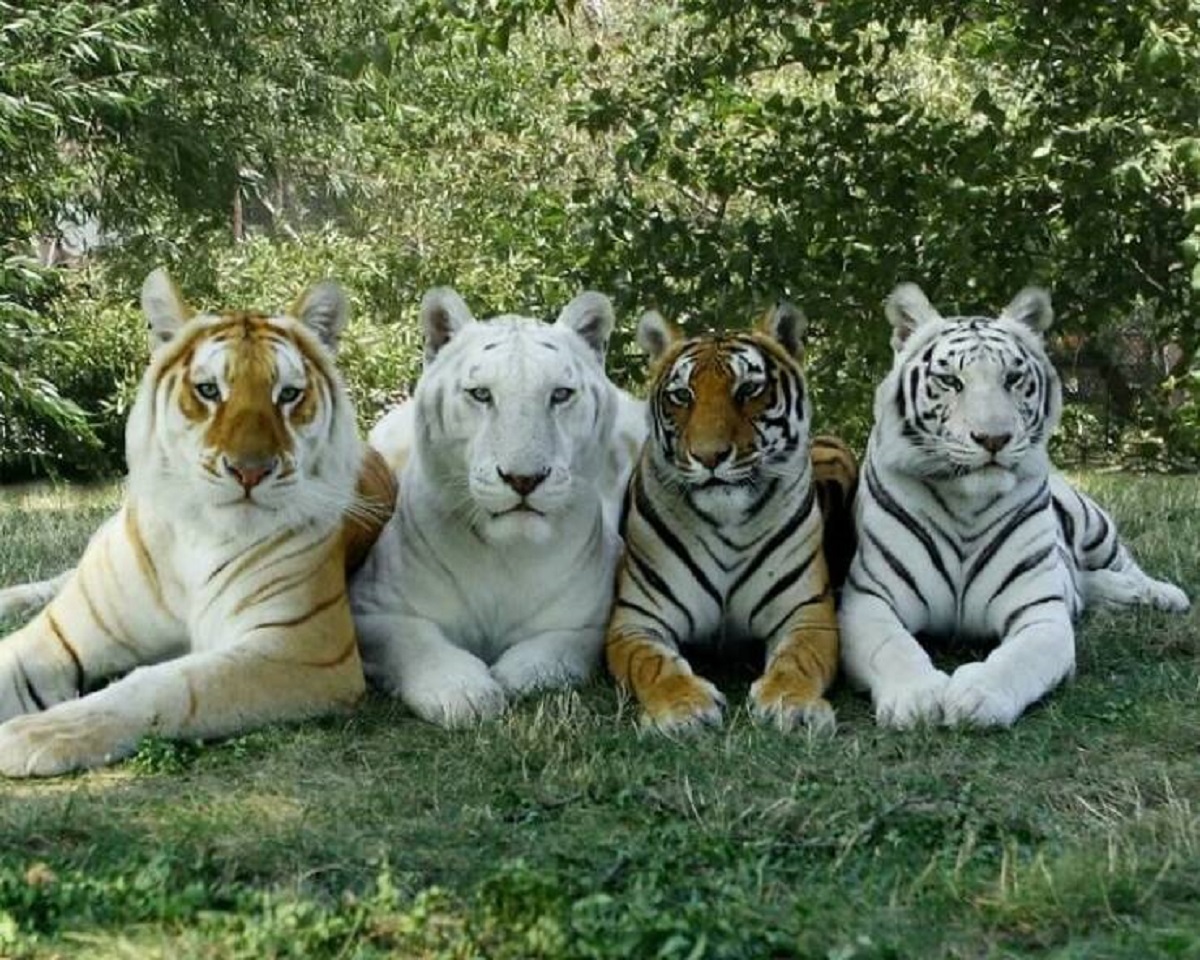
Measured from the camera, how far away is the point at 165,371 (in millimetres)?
4598

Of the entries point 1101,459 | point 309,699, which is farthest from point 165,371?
point 1101,459

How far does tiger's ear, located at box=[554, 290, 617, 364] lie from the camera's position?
5105 millimetres

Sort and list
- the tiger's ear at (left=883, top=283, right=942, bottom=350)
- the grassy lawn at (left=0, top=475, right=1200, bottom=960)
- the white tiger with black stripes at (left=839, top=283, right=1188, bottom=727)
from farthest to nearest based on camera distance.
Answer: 1. the tiger's ear at (left=883, top=283, right=942, bottom=350)
2. the white tiger with black stripes at (left=839, top=283, right=1188, bottom=727)
3. the grassy lawn at (left=0, top=475, right=1200, bottom=960)

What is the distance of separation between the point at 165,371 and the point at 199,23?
11.2 metres

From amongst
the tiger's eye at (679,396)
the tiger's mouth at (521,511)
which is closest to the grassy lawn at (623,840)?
the tiger's mouth at (521,511)

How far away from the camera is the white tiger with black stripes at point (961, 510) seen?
484 cm

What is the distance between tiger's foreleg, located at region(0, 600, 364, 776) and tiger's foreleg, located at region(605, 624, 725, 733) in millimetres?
649

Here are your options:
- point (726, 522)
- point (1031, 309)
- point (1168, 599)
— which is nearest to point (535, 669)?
point (726, 522)

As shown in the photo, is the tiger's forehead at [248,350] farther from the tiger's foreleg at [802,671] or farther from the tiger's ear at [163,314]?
the tiger's foreleg at [802,671]

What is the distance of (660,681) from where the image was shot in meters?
4.53

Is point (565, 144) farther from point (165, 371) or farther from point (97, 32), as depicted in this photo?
point (165, 371)

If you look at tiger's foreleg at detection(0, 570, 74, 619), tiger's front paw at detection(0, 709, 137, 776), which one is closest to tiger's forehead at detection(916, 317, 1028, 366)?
tiger's front paw at detection(0, 709, 137, 776)

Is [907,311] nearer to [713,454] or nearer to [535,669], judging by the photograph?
[713,454]

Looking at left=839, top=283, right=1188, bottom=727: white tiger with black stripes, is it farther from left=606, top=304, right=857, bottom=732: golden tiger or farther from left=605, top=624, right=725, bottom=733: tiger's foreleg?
left=605, top=624, right=725, bottom=733: tiger's foreleg
